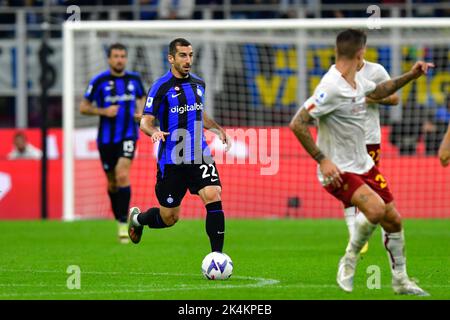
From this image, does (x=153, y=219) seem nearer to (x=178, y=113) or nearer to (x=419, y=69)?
(x=178, y=113)

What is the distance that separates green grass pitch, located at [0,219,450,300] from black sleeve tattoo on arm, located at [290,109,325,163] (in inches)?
43.9

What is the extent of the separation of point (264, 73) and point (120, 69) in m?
7.36

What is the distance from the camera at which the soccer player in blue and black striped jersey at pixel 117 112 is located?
51.5ft

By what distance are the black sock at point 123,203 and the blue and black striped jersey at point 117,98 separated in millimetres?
734

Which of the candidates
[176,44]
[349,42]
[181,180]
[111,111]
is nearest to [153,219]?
[181,180]

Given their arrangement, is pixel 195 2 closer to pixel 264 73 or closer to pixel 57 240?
pixel 264 73

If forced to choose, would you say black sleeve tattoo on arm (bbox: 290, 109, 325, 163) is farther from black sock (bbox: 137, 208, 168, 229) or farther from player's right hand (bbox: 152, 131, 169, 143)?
black sock (bbox: 137, 208, 168, 229)

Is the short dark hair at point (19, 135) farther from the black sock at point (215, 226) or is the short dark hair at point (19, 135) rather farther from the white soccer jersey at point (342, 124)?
the white soccer jersey at point (342, 124)

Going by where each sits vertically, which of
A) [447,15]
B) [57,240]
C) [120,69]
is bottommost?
[57,240]

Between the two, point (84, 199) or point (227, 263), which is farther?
point (84, 199)

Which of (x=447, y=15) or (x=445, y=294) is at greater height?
(x=447, y=15)

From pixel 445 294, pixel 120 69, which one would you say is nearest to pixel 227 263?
pixel 445 294
